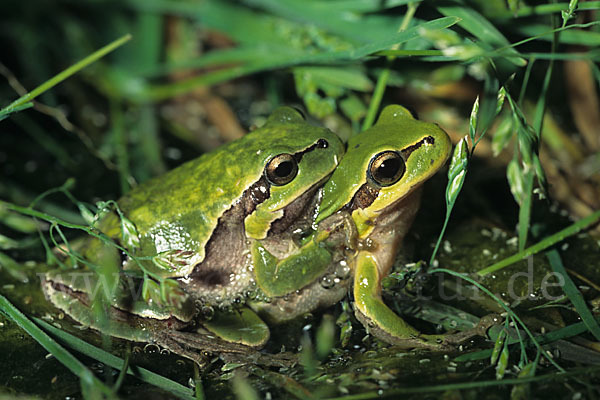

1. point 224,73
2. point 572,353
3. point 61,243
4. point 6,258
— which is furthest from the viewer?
point 224,73

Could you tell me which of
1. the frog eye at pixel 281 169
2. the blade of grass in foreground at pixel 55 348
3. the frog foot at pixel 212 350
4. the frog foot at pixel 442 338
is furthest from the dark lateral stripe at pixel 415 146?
the blade of grass in foreground at pixel 55 348

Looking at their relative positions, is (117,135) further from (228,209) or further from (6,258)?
(228,209)

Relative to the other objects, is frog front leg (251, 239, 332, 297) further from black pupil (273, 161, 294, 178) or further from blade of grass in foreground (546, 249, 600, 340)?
blade of grass in foreground (546, 249, 600, 340)

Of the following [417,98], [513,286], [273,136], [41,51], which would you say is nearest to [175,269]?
[273,136]

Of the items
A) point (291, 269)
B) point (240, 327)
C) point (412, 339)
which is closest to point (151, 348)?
point (240, 327)

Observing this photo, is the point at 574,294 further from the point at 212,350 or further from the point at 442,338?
the point at 212,350

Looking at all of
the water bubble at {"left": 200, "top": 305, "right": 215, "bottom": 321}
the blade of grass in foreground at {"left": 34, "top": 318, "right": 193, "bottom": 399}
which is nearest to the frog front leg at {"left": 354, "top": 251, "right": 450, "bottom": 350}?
the water bubble at {"left": 200, "top": 305, "right": 215, "bottom": 321}
